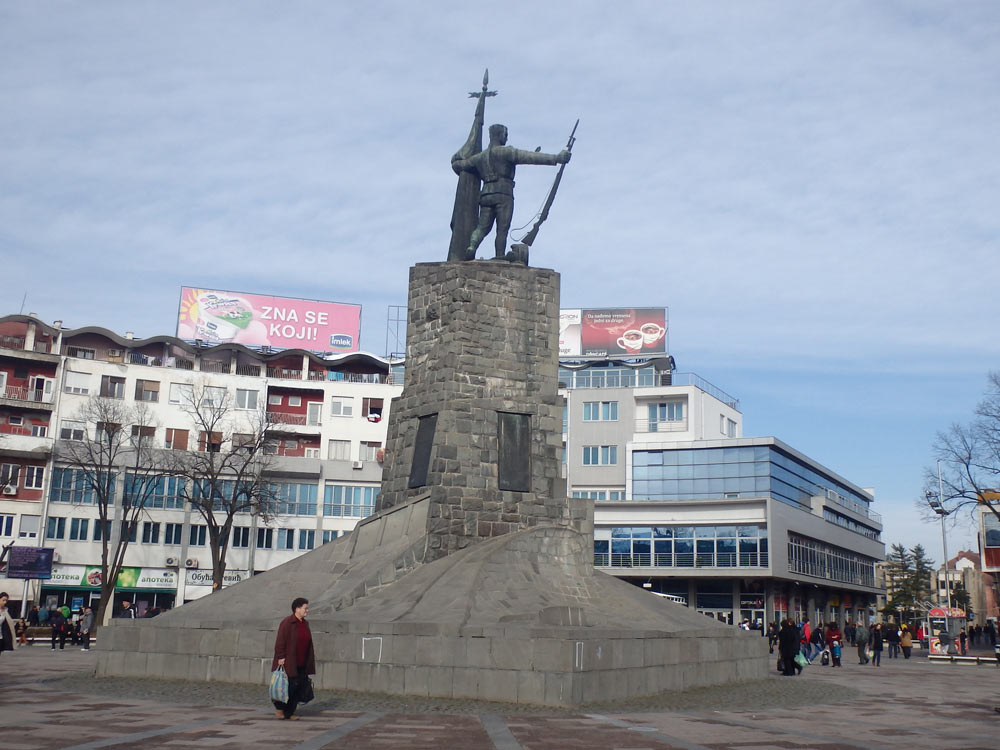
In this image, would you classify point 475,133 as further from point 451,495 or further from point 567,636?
point 567,636

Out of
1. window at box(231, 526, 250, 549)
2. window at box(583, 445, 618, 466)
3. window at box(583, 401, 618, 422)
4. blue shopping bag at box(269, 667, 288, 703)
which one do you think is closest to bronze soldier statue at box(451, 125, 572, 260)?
blue shopping bag at box(269, 667, 288, 703)

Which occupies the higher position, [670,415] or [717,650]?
[670,415]

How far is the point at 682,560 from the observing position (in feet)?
187

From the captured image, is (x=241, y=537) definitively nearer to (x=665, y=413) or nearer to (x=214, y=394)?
(x=214, y=394)

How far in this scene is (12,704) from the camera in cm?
1345

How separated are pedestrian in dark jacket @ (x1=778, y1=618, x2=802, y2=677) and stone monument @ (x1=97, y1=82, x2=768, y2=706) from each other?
1.76 meters

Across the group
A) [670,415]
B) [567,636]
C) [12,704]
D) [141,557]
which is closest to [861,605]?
[670,415]

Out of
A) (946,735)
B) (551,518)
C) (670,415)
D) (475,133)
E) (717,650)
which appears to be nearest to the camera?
(946,735)

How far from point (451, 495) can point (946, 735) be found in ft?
35.0

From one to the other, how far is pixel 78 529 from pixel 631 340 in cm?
3687

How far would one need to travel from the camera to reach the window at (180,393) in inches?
2392

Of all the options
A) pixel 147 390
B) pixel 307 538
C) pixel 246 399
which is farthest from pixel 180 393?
pixel 307 538

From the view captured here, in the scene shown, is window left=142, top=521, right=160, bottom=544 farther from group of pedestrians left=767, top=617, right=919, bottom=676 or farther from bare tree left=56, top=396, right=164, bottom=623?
group of pedestrians left=767, top=617, right=919, bottom=676

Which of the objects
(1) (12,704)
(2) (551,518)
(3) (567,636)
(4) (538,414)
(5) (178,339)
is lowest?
(1) (12,704)
